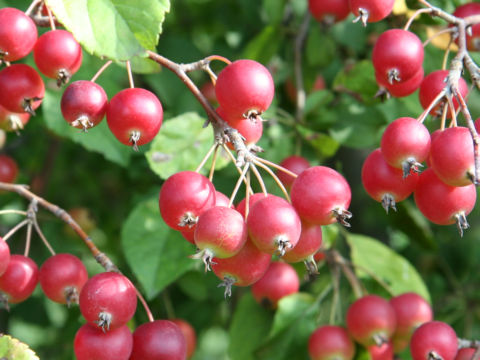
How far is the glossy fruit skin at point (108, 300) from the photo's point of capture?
1692 mm

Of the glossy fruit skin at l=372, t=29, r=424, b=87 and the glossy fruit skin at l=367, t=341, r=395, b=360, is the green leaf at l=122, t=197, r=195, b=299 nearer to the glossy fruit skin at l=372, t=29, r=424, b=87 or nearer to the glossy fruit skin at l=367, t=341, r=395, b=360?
the glossy fruit skin at l=367, t=341, r=395, b=360

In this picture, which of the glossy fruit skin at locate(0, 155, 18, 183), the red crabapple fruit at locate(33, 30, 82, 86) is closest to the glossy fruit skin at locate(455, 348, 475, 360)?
the red crabapple fruit at locate(33, 30, 82, 86)

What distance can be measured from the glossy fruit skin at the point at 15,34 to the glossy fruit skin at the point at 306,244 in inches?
37.2

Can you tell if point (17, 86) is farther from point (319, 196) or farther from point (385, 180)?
point (385, 180)

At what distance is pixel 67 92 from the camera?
1.78 meters

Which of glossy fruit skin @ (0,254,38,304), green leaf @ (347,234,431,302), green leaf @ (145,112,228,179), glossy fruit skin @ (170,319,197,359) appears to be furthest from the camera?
glossy fruit skin @ (170,319,197,359)

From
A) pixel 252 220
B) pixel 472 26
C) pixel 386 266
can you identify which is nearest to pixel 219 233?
pixel 252 220

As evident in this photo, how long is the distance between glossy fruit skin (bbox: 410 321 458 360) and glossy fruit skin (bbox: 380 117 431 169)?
22.8 inches

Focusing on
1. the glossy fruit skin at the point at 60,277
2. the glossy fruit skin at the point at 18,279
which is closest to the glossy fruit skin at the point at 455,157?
the glossy fruit skin at the point at 60,277

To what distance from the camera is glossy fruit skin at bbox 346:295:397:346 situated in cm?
237

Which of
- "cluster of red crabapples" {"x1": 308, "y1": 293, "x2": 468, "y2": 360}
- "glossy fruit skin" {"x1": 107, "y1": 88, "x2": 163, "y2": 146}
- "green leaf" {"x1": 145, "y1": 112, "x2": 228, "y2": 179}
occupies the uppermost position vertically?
"glossy fruit skin" {"x1": 107, "y1": 88, "x2": 163, "y2": 146}

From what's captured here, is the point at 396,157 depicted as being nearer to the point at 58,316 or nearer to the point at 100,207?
the point at 100,207

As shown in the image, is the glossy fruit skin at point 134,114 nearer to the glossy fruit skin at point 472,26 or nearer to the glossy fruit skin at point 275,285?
the glossy fruit skin at point 275,285

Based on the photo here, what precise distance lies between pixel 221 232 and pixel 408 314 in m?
1.23
